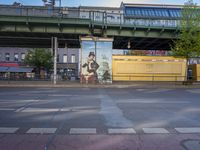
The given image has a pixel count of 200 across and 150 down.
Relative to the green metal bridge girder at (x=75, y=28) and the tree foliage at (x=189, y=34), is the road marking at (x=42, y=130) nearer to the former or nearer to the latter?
the green metal bridge girder at (x=75, y=28)

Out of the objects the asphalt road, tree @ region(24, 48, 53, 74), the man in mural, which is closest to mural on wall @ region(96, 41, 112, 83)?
the man in mural

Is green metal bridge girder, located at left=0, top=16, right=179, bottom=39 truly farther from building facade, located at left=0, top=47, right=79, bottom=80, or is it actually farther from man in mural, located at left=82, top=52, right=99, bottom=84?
building facade, located at left=0, top=47, right=79, bottom=80

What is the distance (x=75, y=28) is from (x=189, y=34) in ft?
45.3

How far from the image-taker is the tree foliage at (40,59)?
59.2 meters

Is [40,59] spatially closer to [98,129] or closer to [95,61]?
[95,61]

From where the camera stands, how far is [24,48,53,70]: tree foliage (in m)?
59.2

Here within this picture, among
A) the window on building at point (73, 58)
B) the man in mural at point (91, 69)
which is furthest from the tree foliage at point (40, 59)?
the man in mural at point (91, 69)

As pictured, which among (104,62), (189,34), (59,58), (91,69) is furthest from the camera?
(59,58)

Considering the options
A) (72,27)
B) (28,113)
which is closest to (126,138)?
(28,113)

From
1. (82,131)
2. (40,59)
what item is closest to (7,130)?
(82,131)

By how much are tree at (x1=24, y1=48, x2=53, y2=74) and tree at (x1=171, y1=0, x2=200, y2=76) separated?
109 feet

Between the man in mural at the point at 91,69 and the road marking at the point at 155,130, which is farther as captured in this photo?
the man in mural at the point at 91,69

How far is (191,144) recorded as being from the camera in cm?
614

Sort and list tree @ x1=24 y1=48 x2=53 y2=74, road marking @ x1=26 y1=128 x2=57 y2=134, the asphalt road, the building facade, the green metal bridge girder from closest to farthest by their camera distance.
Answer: the asphalt road < road marking @ x1=26 y1=128 x2=57 y2=134 < the green metal bridge girder < tree @ x1=24 y1=48 x2=53 y2=74 < the building facade
